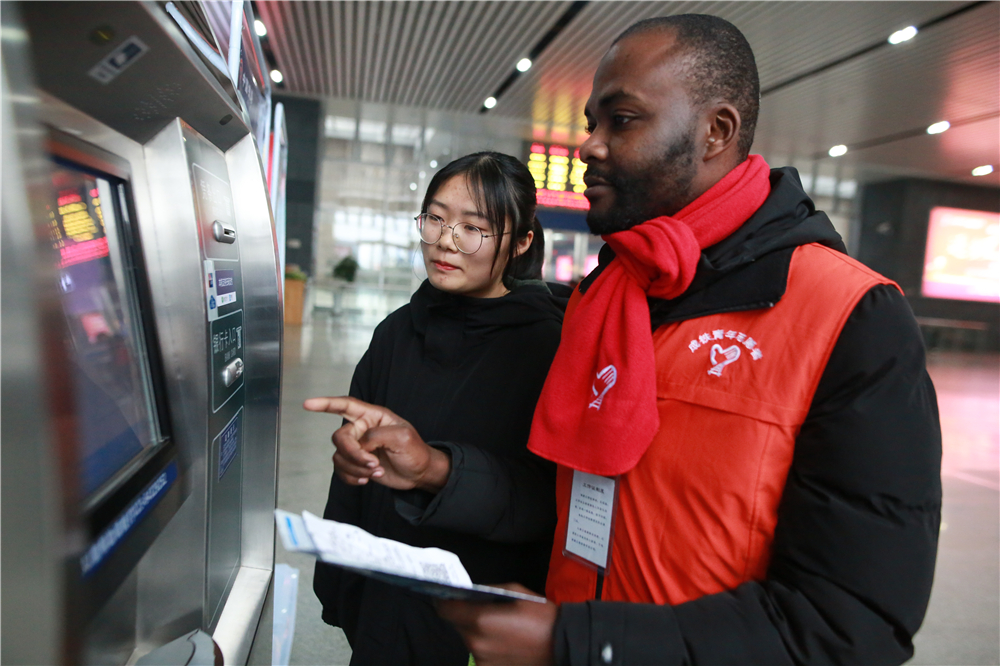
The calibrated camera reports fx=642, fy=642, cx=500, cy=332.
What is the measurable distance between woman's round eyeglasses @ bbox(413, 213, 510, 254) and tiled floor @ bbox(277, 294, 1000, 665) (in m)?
1.57

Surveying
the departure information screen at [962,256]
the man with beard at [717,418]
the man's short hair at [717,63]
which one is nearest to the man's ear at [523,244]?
the man with beard at [717,418]

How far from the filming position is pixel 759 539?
763mm

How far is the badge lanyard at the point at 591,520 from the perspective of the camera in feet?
2.82

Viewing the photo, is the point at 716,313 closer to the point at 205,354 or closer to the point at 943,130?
the point at 205,354

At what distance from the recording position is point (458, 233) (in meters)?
1.31

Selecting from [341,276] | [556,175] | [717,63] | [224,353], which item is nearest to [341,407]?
[224,353]

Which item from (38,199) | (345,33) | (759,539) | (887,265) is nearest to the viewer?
(38,199)

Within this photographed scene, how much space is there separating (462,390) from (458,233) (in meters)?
0.32

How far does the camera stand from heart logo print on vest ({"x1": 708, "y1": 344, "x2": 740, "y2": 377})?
0.78 m

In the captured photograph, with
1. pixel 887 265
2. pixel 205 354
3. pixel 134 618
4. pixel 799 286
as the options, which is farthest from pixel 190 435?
pixel 887 265

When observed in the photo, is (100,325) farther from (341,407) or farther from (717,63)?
(717,63)

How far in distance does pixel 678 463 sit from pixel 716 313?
0.64 ft

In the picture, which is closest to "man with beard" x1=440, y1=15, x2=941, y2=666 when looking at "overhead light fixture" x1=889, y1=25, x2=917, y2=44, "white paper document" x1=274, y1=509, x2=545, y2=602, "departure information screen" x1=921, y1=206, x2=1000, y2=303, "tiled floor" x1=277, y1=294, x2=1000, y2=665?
"white paper document" x1=274, y1=509, x2=545, y2=602

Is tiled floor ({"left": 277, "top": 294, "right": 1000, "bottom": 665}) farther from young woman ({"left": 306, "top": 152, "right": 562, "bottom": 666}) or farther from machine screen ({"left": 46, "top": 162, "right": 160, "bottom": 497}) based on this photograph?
machine screen ({"left": 46, "top": 162, "right": 160, "bottom": 497})
